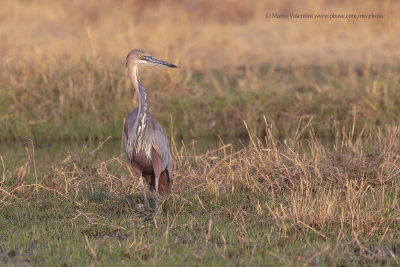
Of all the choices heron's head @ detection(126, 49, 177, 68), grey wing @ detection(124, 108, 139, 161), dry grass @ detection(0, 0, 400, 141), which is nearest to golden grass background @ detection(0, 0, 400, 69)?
dry grass @ detection(0, 0, 400, 141)

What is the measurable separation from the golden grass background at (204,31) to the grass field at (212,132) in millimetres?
55

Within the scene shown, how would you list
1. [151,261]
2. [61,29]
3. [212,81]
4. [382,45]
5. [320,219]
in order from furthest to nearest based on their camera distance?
1. [61,29]
2. [382,45]
3. [212,81]
4. [320,219]
5. [151,261]

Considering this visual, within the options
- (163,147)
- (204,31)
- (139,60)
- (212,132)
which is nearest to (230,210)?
(163,147)

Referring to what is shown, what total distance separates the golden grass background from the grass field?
2.2 inches

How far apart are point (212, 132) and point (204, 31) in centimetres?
569

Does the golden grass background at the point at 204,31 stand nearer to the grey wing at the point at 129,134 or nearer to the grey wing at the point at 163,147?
the grey wing at the point at 129,134

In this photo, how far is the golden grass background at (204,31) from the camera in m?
12.8

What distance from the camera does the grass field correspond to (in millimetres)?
4840

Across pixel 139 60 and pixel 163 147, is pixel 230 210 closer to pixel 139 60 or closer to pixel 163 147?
pixel 163 147

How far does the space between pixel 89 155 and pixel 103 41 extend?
22.3ft

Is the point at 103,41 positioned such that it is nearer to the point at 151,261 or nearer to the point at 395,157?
the point at 395,157

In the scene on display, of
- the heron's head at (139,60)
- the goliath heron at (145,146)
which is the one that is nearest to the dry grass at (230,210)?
the goliath heron at (145,146)

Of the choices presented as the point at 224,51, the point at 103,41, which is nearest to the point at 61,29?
the point at 103,41

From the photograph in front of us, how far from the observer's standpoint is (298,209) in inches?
197
